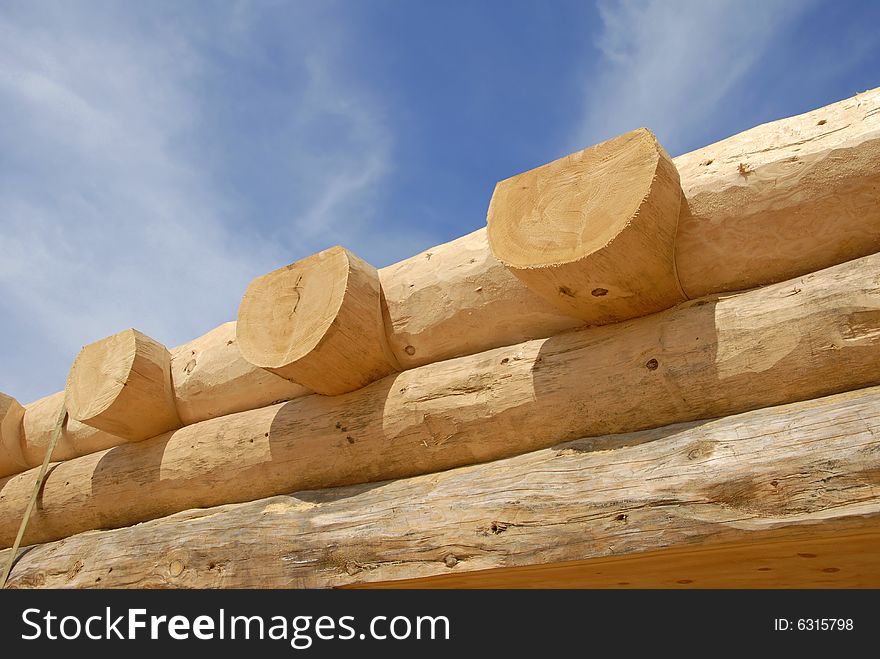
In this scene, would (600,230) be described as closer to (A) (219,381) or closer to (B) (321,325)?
(B) (321,325)

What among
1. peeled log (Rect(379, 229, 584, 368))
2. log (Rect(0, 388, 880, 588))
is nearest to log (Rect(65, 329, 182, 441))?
log (Rect(0, 388, 880, 588))

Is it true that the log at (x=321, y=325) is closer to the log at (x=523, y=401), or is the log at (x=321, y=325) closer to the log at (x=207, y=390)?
the log at (x=523, y=401)

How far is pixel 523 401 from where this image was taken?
2939 millimetres

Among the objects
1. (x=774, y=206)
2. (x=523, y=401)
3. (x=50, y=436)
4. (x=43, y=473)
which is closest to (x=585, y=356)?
(x=523, y=401)

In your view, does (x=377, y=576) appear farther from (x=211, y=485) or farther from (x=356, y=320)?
(x=211, y=485)

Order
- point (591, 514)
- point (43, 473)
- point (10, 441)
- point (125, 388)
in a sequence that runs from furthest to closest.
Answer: point (10, 441), point (43, 473), point (125, 388), point (591, 514)

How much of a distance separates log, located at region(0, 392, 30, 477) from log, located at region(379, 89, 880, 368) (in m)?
3.90

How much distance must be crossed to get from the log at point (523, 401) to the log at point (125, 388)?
0.17 metres

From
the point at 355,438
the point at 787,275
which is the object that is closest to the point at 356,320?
the point at 355,438

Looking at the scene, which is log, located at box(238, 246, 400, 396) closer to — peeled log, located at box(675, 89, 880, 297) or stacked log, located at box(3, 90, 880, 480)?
stacked log, located at box(3, 90, 880, 480)

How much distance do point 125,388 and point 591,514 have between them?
2.82m

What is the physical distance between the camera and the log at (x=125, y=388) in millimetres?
4148
